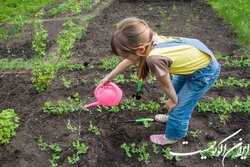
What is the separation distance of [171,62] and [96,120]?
1.37 meters

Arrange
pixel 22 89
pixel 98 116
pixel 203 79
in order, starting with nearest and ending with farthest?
1. pixel 203 79
2. pixel 98 116
3. pixel 22 89

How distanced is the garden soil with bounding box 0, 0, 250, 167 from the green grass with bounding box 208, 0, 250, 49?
0.19m

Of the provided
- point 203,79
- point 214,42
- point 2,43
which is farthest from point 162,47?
point 2,43

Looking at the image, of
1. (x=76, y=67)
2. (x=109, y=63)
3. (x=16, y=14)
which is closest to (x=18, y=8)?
(x=16, y=14)

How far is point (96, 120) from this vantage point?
3.74m

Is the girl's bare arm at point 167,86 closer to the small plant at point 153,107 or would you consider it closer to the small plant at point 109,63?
the small plant at point 153,107

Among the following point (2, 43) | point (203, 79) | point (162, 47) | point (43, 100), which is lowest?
point (2, 43)

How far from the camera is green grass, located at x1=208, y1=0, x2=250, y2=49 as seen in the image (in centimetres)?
588

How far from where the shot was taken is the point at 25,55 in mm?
5473

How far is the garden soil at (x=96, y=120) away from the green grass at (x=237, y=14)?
7.5 inches

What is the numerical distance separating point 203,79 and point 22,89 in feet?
8.39

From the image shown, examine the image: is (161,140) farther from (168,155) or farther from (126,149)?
(126,149)

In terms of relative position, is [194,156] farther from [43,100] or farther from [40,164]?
[43,100]

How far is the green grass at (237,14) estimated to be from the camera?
5.88m
